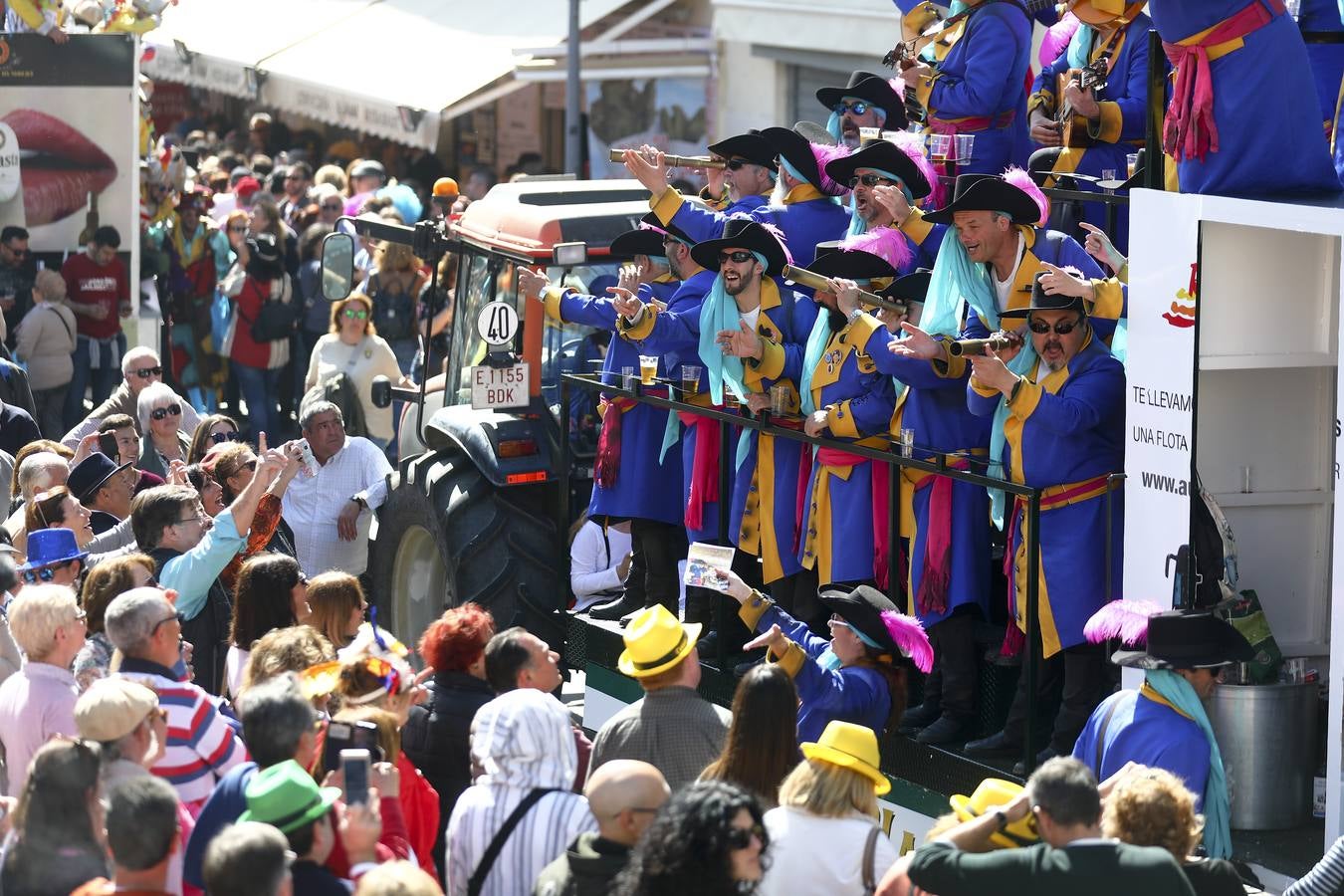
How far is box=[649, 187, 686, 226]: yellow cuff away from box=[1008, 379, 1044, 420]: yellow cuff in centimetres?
231

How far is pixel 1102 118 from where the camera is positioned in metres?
8.47

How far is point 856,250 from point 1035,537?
1677mm

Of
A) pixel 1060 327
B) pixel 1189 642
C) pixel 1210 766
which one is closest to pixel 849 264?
pixel 1060 327

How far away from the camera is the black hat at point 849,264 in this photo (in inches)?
316

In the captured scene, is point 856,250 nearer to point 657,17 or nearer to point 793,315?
point 793,315

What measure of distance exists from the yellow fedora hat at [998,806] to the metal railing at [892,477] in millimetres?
1381

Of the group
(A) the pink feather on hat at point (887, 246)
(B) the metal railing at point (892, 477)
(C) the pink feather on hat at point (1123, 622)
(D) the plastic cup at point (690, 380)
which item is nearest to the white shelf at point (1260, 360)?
(B) the metal railing at point (892, 477)

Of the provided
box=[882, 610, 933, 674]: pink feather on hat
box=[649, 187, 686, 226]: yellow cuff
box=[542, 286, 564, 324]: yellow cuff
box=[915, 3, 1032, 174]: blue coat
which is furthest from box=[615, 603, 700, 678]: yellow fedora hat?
box=[542, 286, 564, 324]: yellow cuff

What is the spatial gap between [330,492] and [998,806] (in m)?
5.89

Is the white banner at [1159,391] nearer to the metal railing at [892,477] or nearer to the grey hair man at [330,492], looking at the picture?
the metal railing at [892,477]

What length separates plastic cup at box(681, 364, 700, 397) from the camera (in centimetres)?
868

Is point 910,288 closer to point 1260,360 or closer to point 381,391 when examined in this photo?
point 1260,360

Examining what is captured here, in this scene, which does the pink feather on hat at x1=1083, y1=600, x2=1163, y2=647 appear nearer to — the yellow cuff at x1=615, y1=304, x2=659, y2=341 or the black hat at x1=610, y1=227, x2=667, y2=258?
the yellow cuff at x1=615, y1=304, x2=659, y2=341

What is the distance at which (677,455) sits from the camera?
8.98 metres
